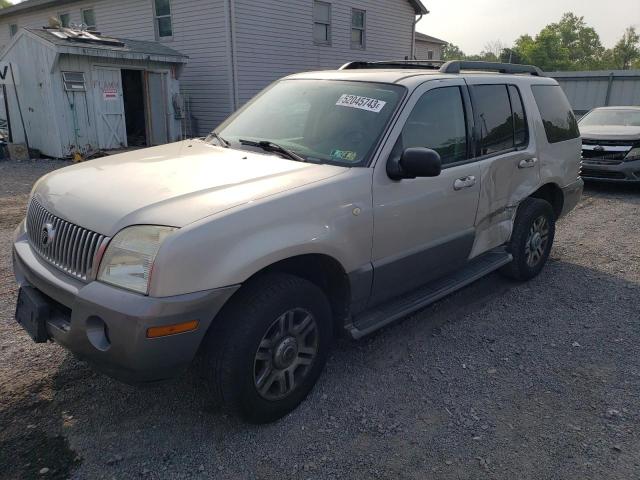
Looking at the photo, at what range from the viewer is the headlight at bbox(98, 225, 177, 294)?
237 cm

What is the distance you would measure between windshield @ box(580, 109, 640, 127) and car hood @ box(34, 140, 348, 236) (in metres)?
9.81

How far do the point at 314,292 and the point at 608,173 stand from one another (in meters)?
8.55

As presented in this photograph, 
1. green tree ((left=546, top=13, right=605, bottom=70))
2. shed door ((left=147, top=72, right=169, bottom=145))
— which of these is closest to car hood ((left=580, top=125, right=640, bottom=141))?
shed door ((left=147, top=72, right=169, bottom=145))

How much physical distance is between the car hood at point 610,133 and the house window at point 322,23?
31.9 feet

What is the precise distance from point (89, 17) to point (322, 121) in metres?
18.5

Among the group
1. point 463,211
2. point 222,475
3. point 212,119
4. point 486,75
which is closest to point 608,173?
point 486,75

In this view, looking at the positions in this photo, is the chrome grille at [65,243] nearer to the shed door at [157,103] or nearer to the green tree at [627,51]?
the shed door at [157,103]

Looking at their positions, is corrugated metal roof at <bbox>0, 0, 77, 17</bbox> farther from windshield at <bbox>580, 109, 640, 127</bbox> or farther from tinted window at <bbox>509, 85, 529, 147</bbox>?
tinted window at <bbox>509, 85, 529, 147</bbox>

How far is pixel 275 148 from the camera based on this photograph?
345 cm

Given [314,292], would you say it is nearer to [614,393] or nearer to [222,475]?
[222,475]

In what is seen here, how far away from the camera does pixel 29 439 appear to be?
2752 mm

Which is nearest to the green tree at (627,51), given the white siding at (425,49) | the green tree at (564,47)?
the green tree at (564,47)

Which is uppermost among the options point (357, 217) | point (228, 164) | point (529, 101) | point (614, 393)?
point (529, 101)

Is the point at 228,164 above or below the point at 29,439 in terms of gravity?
above
